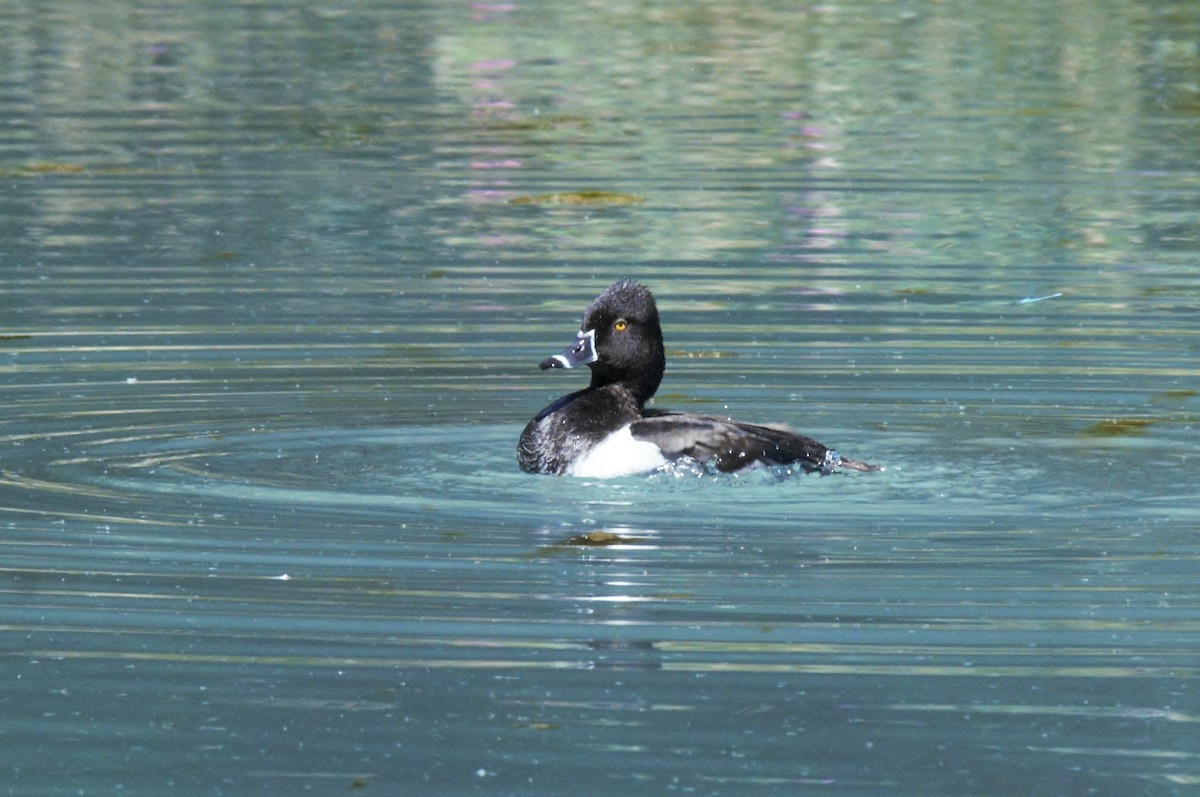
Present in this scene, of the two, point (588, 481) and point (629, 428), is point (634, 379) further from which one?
point (588, 481)

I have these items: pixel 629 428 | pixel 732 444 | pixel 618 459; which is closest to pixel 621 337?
pixel 629 428

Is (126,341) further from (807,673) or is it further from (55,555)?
(807,673)

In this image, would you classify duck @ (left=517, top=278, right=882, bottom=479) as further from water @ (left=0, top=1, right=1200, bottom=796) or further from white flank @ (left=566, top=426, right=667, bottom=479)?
water @ (left=0, top=1, right=1200, bottom=796)

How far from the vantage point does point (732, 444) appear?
9.95 metres

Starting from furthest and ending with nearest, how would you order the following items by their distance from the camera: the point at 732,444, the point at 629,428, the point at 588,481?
1. the point at 629,428
2. the point at 588,481
3. the point at 732,444

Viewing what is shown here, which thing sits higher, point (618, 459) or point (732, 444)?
point (732, 444)

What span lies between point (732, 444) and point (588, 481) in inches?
22.7

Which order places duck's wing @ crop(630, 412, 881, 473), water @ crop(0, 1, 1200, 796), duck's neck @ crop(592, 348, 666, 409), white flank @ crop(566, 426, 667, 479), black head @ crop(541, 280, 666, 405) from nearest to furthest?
water @ crop(0, 1, 1200, 796), duck's wing @ crop(630, 412, 881, 473), white flank @ crop(566, 426, 667, 479), black head @ crop(541, 280, 666, 405), duck's neck @ crop(592, 348, 666, 409)

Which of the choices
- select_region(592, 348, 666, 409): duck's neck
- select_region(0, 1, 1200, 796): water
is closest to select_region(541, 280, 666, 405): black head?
select_region(592, 348, 666, 409): duck's neck

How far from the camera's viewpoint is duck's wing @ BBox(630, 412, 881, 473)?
9.94 meters

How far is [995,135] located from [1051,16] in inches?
452

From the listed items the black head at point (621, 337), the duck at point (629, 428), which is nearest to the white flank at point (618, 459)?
the duck at point (629, 428)

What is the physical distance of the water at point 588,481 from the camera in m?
6.90

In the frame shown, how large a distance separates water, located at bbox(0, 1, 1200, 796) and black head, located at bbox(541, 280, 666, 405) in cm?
52
